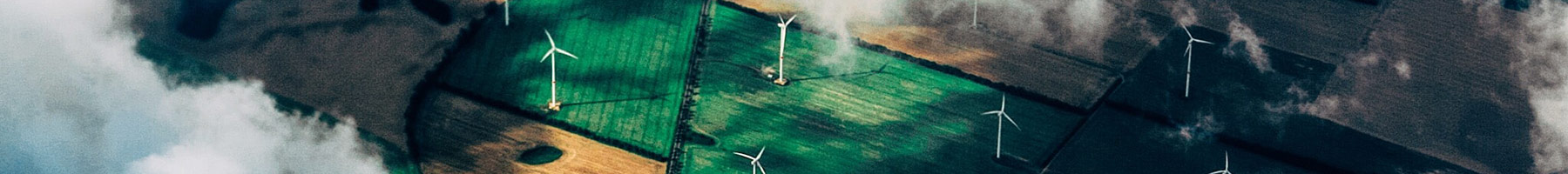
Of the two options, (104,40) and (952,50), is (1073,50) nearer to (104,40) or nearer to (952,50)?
(952,50)

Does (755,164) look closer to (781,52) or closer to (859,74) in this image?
(781,52)

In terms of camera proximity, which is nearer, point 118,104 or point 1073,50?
point 118,104

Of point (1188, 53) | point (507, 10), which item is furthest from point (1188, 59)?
point (507, 10)

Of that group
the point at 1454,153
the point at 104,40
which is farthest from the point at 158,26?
the point at 1454,153

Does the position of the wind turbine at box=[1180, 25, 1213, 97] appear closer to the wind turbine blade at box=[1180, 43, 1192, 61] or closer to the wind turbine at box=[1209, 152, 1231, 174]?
the wind turbine blade at box=[1180, 43, 1192, 61]

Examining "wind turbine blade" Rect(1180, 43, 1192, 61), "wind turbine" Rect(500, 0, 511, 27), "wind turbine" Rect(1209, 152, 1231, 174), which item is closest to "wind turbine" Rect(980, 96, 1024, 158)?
"wind turbine" Rect(1209, 152, 1231, 174)

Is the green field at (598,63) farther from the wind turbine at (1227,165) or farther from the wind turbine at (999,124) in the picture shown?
the wind turbine at (1227,165)

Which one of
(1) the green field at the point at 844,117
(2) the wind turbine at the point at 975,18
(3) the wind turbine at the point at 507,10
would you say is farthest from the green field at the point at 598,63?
(2) the wind turbine at the point at 975,18
